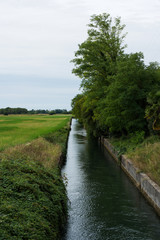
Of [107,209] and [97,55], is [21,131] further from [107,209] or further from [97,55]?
[107,209]

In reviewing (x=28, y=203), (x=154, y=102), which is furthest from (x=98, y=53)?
(x=28, y=203)

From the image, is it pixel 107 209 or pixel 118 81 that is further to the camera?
pixel 118 81

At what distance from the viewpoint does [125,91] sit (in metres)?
21.4

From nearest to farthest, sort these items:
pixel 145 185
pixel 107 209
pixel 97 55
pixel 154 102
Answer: pixel 107 209 < pixel 145 185 < pixel 154 102 < pixel 97 55

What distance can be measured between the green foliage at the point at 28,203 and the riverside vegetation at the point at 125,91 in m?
5.13

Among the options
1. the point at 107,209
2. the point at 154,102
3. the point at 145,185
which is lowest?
the point at 107,209

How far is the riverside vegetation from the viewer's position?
17.8m

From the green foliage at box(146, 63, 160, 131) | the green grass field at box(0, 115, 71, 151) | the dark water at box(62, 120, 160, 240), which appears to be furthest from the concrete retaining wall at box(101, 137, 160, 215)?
the green grass field at box(0, 115, 71, 151)

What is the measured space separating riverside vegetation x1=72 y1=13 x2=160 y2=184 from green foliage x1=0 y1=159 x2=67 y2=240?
513cm

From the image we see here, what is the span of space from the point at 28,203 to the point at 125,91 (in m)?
16.0

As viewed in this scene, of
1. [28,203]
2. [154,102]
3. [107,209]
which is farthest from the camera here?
[154,102]

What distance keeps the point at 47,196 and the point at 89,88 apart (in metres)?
24.6

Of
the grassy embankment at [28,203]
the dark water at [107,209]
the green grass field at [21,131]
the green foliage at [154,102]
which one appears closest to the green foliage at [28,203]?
the grassy embankment at [28,203]

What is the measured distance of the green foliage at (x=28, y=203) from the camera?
5391mm
